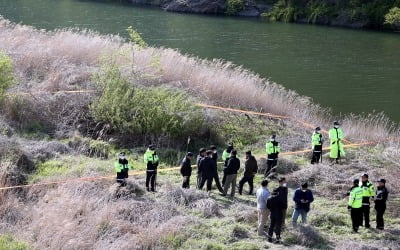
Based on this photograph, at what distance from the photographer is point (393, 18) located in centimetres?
5900

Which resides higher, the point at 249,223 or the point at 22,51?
the point at 22,51

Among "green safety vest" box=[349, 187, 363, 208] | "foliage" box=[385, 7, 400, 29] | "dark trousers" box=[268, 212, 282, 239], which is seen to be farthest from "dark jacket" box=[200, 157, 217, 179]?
"foliage" box=[385, 7, 400, 29]

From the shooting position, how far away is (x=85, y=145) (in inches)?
695

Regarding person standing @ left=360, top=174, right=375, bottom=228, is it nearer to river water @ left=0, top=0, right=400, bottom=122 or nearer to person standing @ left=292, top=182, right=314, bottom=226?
person standing @ left=292, top=182, right=314, bottom=226

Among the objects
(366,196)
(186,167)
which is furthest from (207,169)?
(366,196)

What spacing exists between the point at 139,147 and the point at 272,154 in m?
4.25

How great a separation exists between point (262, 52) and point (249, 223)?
32.8 meters

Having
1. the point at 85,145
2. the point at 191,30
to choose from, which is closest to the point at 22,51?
the point at 85,145

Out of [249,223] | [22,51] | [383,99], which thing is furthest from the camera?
[383,99]

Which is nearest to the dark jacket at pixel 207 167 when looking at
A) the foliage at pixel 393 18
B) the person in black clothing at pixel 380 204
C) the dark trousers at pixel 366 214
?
the dark trousers at pixel 366 214

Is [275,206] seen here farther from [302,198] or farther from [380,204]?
[380,204]

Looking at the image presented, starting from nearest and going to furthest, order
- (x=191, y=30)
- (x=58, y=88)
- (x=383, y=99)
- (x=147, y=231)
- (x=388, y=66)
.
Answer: (x=147, y=231) → (x=58, y=88) → (x=383, y=99) → (x=388, y=66) → (x=191, y=30)

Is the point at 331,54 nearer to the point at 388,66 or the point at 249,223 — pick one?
the point at 388,66

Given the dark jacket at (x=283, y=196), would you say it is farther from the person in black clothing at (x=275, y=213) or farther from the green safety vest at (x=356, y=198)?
the green safety vest at (x=356, y=198)
